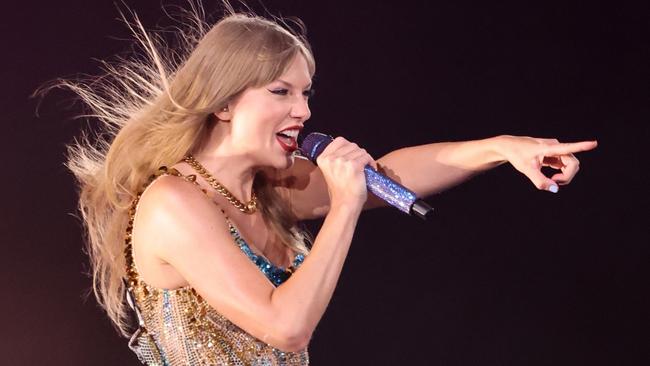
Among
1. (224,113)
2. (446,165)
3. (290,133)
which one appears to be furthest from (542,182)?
(224,113)

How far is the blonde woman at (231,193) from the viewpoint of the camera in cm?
145

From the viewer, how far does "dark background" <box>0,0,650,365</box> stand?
8.52ft

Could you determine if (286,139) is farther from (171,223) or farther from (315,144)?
(171,223)

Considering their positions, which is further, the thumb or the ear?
the ear

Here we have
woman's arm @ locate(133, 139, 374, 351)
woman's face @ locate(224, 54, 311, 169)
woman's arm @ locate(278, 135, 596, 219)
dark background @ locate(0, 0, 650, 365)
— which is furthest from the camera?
dark background @ locate(0, 0, 650, 365)

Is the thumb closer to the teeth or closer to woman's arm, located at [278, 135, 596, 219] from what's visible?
woman's arm, located at [278, 135, 596, 219]

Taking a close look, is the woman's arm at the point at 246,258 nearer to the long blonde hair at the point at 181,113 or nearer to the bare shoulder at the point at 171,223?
the bare shoulder at the point at 171,223

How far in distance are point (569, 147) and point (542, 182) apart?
0.24 feet

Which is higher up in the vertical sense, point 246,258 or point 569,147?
point 569,147

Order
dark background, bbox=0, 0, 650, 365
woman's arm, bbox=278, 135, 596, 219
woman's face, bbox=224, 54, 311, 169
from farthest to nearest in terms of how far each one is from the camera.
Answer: dark background, bbox=0, 0, 650, 365
woman's face, bbox=224, 54, 311, 169
woman's arm, bbox=278, 135, 596, 219

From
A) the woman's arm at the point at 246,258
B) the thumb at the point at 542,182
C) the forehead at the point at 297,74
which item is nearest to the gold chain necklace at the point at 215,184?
the woman's arm at the point at 246,258

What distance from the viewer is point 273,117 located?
5.39 ft

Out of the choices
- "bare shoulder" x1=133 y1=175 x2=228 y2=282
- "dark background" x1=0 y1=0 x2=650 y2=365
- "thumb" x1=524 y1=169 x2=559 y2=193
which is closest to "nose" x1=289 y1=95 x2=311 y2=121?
"bare shoulder" x1=133 y1=175 x2=228 y2=282

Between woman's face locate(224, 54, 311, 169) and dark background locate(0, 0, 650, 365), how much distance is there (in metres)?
0.88
